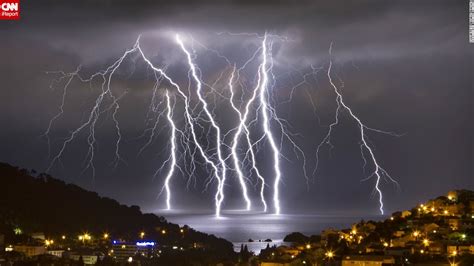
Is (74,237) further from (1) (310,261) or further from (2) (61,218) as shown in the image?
(1) (310,261)

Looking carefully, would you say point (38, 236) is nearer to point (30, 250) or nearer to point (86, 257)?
point (86, 257)

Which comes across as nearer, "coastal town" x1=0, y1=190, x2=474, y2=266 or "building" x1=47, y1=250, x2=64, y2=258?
"coastal town" x1=0, y1=190, x2=474, y2=266

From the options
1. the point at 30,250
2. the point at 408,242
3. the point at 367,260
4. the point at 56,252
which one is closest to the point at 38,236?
the point at 56,252

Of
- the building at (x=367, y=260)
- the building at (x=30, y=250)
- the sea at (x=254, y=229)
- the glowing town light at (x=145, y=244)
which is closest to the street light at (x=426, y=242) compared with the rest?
the building at (x=367, y=260)

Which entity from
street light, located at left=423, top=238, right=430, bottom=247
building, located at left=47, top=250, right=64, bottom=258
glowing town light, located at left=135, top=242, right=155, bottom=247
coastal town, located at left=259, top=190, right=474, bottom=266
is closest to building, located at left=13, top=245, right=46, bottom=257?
building, located at left=47, top=250, right=64, bottom=258

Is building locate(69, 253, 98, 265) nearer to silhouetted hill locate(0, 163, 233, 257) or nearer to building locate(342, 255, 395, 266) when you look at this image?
silhouetted hill locate(0, 163, 233, 257)

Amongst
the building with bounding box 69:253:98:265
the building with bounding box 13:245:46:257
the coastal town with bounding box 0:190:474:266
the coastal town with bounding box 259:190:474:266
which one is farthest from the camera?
the building with bounding box 69:253:98:265

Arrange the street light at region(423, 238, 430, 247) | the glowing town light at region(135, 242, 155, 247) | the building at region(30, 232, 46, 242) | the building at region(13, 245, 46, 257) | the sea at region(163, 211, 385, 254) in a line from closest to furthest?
1. the street light at region(423, 238, 430, 247)
2. the building at region(13, 245, 46, 257)
3. the building at region(30, 232, 46, 242)
4. the glowing town light at region(135, 242, 155, 247)
5. the sea at region(163, 211, 385, 254)

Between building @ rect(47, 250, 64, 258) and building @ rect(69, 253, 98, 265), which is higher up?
building @ rect(47, 250, 64, 258)

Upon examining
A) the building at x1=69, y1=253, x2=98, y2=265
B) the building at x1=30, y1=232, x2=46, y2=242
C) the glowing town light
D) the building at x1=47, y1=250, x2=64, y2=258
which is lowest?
the building at x1=69, y1=253, x2=98, y2=265
